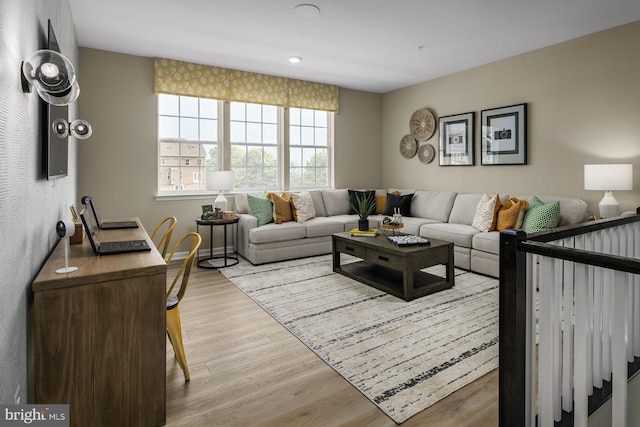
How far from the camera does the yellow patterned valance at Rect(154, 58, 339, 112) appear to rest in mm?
4715

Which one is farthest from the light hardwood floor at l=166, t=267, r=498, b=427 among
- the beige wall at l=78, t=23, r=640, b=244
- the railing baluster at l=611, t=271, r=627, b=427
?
the beige wall at l=78, t=23, r=640, b=244

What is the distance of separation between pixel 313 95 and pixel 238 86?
1246 millimetres

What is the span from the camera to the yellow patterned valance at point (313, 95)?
18.5 feet

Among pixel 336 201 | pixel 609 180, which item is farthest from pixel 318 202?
pixel 609 180

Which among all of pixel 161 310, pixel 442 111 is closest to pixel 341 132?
pixel 442 111

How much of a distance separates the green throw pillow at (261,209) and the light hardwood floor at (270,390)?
2.23m

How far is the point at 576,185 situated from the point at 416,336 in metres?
2.95

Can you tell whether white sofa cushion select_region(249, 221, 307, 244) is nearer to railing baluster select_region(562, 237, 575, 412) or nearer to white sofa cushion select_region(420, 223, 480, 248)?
white sofa cushion select_region(420, 223, 480, 248)

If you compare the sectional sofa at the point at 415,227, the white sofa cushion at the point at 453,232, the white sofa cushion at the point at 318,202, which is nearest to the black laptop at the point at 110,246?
the sectional sofa at the point at 415,227

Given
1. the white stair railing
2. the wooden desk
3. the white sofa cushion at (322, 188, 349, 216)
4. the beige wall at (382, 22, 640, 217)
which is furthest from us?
the white sofa cushion at (322, 188, 349, 216)

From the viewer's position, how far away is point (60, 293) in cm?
149

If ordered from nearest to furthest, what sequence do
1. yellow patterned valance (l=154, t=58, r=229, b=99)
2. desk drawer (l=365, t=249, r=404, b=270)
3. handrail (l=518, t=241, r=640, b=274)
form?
handrail (l=518, t=241, r=640, b=274) → desk drawer (l=365, t=249, r=404, b=270) → yellow patterned valance (l=154, t=58, r=229, b=99)

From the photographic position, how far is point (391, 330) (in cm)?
270

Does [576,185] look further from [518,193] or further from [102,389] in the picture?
[102,389]
